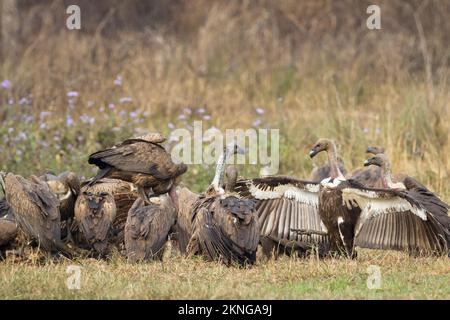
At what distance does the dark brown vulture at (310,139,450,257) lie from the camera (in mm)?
7961

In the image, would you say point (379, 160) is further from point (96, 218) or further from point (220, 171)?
point (96, 218)

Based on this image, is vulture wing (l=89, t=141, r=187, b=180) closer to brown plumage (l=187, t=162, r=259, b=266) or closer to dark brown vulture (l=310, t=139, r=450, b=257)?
brown plumage (l=187, t=162, r=259, b=266)

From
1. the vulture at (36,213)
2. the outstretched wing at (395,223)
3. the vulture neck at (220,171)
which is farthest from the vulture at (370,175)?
the vulture at (36,213)

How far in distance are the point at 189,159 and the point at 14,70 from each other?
410 cm

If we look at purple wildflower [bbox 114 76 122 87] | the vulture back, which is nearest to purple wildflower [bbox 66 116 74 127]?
purple wildflower [bbox 114 76 122 87]

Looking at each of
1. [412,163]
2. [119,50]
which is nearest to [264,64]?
[119,50]

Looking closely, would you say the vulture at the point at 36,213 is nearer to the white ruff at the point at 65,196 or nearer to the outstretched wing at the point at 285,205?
the white ruff at the point at 65,196

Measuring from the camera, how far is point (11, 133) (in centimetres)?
1218

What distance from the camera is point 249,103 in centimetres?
1467

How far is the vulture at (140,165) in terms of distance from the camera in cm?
866

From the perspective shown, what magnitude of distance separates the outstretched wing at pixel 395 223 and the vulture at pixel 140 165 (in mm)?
1757

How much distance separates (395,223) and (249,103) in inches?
268

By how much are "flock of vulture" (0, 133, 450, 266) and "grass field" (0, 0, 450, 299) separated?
21cm

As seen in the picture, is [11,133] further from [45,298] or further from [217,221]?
[45,298]
